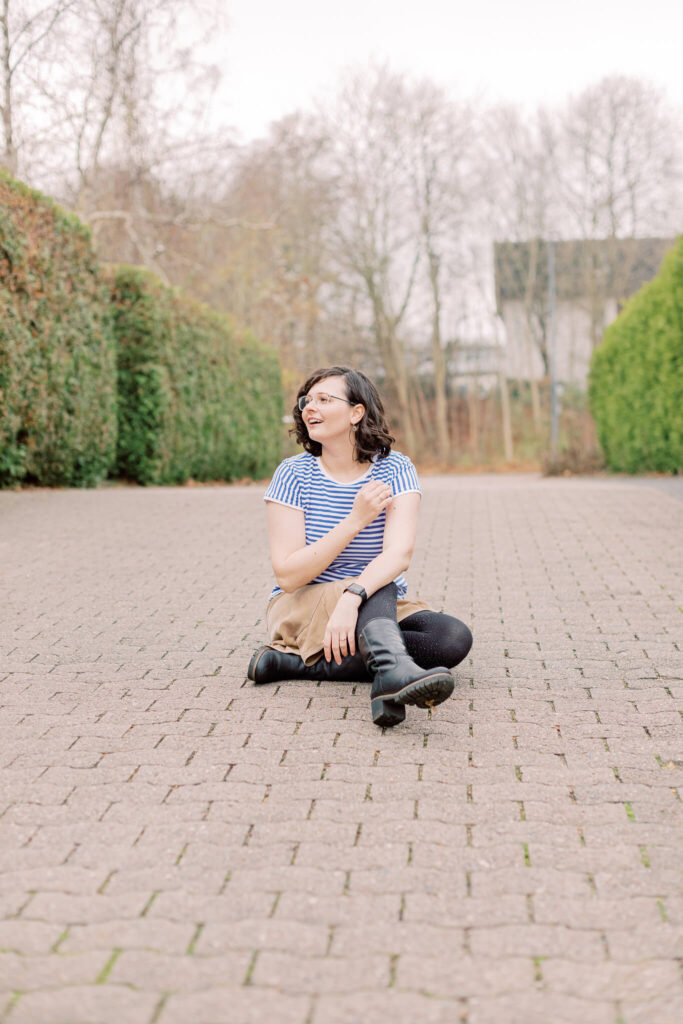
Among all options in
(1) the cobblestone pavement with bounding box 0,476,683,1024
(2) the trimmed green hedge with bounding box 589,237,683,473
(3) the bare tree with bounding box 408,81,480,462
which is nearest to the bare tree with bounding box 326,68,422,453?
(3) the bare tree with bounding box 408,81,480,462

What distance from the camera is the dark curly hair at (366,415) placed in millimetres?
4465

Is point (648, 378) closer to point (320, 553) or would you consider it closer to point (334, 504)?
point (334, 504)

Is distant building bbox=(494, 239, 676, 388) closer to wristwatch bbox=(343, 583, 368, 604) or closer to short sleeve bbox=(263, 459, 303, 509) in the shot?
short sleeve bbox=(263, 459, 303, 509)

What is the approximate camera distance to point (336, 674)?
4.48 metres

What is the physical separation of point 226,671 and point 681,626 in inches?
98.4

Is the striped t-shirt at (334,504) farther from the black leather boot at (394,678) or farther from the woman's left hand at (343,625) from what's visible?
the black leather boot at (394,678)

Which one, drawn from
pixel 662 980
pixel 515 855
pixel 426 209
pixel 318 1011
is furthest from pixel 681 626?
pixel 426 209

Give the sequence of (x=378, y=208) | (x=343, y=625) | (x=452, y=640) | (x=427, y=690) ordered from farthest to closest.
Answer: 1. (x=378, y=208)
2. (x=452, y=640)
3. (x=343, y=625)
4. (x=427, y=690)

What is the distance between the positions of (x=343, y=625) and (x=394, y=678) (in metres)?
0.43

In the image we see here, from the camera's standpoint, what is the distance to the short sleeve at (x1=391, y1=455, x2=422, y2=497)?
4.47 meters

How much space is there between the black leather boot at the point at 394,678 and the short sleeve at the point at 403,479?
719 mm

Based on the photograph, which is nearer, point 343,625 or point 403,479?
point 343,625

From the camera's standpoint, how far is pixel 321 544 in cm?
429

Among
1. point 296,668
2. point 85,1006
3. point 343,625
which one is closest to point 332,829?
point 85,1006
